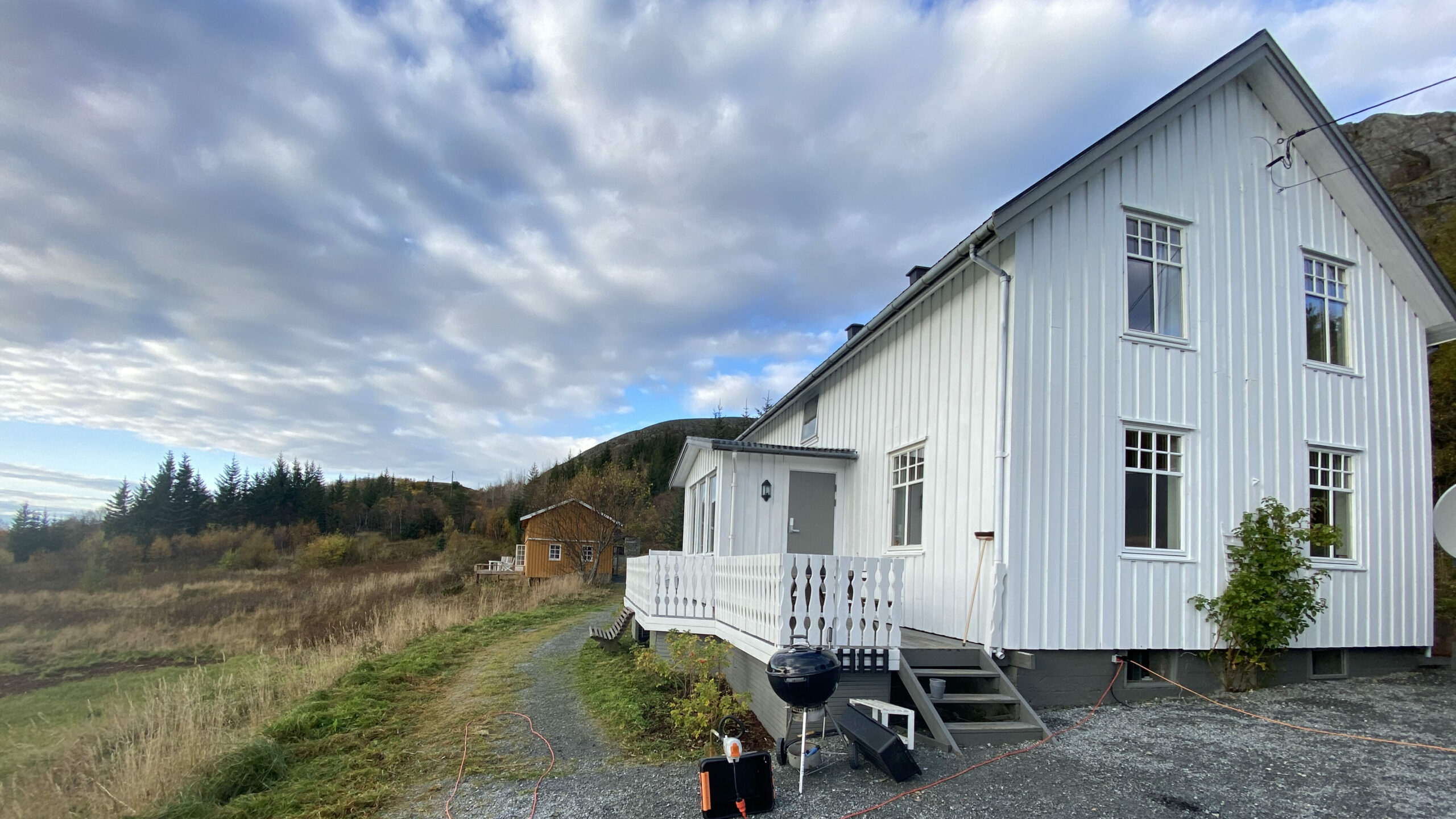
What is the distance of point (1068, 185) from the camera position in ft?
25.2

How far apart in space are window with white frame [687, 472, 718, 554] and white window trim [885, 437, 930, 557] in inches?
104

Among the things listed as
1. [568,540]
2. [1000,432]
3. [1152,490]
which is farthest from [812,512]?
[568,540]

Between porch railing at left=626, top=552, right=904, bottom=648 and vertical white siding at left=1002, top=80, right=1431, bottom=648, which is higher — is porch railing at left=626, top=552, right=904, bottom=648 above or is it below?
below

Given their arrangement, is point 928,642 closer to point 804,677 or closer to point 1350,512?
point 804,677

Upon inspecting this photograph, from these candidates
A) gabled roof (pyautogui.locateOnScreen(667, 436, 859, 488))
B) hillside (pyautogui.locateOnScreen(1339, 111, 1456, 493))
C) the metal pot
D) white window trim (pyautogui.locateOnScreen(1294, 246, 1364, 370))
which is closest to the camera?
the metal pot

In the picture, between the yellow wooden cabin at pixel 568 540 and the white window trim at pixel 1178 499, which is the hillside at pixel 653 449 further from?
the white window trim at pixel 1178 499

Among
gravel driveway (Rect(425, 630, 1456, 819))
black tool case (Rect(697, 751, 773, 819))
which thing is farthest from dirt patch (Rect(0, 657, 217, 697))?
black tool case (Rect(697, 751, 773, 819))

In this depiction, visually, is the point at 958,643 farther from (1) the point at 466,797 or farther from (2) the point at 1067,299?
(1) the point at 466,797

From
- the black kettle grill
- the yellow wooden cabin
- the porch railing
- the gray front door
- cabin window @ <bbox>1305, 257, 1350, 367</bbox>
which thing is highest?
cabin window @ <bbox>1305, 257, 1350, 367</bbox>

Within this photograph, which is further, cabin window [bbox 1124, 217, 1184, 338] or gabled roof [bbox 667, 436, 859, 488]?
gabled roof [bbox 667, 436, 859, 488]

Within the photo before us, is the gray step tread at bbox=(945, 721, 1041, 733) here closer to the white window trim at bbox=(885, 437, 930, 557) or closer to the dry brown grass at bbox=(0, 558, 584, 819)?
the white window trim at bbox=(885, 437, 930, 557)

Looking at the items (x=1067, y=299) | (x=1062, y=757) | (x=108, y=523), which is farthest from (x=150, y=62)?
(x=108, y=523)

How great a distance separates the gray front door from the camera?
36.5ft

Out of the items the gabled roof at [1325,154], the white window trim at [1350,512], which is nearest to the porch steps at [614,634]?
the white window trim at [1350,512]
